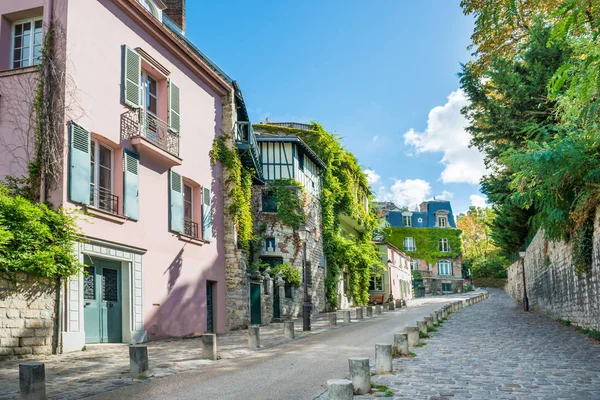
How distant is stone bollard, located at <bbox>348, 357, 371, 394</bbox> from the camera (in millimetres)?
6773

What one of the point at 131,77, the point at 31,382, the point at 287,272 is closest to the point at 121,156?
the point at 131,77

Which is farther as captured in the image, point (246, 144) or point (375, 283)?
point (375, 283)

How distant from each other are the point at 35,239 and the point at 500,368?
27.8ft

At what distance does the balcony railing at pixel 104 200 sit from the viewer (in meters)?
12.4

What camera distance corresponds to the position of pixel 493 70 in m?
18.3

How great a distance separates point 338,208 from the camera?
105 ft

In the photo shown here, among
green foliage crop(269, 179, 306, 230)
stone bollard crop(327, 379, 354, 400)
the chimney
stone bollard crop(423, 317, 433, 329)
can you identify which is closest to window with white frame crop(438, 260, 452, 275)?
green foliage crop(269, 179, 306, 230)

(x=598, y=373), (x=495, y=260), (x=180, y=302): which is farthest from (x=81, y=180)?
(x=495, y=260)

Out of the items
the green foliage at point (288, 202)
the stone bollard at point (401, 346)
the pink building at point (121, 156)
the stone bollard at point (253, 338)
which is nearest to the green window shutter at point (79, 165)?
the pink building at point (121, 156)

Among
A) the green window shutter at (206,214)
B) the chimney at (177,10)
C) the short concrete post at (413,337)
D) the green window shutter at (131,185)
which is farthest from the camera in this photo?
the chimney at (177,10)

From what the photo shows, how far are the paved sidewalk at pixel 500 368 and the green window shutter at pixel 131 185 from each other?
7390mm

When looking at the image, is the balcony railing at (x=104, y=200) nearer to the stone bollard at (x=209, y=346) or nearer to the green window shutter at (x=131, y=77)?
the green window shutter at (x=131, y=77)

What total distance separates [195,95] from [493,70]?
9875 millimetres

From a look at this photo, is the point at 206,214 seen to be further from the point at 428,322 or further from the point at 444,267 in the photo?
the point at 444,267
